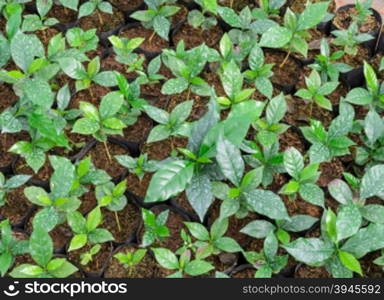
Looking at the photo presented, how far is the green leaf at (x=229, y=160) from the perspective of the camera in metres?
1.98

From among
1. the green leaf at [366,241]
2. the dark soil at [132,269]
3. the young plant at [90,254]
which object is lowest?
the dark soil at [132,269]

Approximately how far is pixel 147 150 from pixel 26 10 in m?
1.07

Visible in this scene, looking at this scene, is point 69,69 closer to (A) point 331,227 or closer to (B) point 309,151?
(B) point 309,151

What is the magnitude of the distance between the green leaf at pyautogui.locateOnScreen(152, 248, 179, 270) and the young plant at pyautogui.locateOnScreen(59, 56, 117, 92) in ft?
2.60

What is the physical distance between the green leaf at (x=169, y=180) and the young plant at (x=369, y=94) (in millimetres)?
894

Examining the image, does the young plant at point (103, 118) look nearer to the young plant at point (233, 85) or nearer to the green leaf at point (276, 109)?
the young plant at point (233, 85)

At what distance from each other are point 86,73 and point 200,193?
2.77ft

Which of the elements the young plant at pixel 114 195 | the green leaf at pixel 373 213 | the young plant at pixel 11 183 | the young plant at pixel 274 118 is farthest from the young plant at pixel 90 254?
the green leaf at pixel 373 213

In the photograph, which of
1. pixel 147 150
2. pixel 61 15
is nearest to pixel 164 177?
pixel 147 150

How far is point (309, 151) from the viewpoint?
232 centimetres

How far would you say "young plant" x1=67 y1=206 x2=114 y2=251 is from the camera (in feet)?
7.10

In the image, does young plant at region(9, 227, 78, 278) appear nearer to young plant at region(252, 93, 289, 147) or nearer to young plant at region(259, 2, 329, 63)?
young plant at region(252, 93, 289, 147)

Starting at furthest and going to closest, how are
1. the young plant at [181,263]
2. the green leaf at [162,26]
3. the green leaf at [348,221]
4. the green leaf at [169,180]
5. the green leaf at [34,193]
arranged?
the green leaf at [162,26] → the green leaf at [34,193] → the young plant at [181,263] → the green leaf at [348,221] → the green leaf at [169,180]

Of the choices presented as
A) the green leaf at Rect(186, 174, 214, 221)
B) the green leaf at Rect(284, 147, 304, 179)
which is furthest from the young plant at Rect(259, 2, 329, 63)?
the green leaf at Rect(186, 174, 214, 221)
